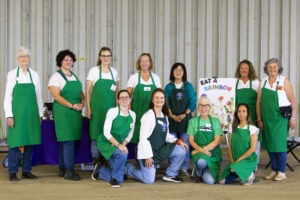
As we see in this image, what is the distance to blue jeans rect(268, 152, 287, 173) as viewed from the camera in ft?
12.4

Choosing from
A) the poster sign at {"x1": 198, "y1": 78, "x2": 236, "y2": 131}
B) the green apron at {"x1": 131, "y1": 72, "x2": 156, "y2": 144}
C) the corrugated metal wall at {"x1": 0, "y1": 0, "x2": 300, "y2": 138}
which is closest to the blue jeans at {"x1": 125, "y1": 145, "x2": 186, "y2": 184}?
the green apron at {"x1": 131, "y1": 72, "x2": 156, "y2": 144}

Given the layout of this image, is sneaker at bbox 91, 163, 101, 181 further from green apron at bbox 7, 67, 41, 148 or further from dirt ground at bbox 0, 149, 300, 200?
green apron at bbox 7, 67, 41, 148

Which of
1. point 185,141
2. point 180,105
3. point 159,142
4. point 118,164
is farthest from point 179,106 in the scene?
point 118,164

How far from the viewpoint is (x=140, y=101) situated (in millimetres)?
3984

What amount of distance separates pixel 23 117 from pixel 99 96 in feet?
2.56

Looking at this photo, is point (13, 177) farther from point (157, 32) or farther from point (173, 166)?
point (157, 32)

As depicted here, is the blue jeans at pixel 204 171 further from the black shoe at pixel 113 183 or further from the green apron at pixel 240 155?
the black shoe at pixel 113 183

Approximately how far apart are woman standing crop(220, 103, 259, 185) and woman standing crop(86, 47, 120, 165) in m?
1.30

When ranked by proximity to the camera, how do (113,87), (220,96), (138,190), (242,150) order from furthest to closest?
(220,96), (113,87), (242,150), (138,190)

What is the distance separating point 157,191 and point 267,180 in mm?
1256

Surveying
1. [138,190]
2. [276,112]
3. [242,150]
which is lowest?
[138,190]

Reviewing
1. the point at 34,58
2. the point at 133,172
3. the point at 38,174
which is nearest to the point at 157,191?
the point at 133,172

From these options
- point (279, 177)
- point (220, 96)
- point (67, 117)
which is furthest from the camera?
point (220, 96)

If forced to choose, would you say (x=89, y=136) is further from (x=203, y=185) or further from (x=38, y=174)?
(x=203, y=185)
